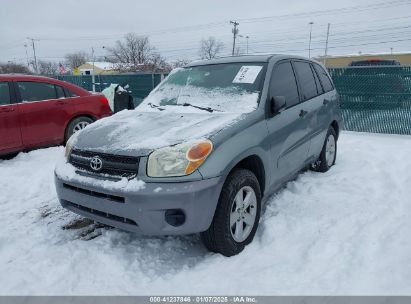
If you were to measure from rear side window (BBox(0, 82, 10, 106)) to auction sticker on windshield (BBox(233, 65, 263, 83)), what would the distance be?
4669 mm

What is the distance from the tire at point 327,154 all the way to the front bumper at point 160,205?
289cm

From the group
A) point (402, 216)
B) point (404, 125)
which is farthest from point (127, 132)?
point (404, 125)

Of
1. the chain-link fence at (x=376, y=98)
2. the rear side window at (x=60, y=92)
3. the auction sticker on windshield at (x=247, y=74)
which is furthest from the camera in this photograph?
the chain-link fence at (x=376, y=98)

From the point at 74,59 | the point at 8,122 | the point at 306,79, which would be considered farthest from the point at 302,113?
the point at 74,59

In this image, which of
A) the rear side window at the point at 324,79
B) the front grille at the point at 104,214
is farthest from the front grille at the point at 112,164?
the rear side window at the point at 324,79

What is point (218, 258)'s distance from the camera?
3.06 metres

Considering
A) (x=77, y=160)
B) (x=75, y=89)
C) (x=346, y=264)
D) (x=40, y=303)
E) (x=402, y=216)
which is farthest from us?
(x=75, y=89)

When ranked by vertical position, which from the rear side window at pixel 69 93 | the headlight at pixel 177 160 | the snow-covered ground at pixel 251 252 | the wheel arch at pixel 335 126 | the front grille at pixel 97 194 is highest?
the rear side window at pixel 69 93

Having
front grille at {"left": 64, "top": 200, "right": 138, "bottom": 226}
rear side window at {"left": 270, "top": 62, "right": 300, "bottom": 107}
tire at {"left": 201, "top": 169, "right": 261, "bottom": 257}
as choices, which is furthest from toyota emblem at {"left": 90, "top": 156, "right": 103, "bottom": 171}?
rear side window at {"left": 270, "top": 62, "right": 300, "bottom": 107}

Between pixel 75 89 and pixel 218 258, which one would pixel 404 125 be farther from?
pixel 75 89

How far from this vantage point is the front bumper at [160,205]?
270 centimetres

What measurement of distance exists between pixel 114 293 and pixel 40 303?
0.51 m

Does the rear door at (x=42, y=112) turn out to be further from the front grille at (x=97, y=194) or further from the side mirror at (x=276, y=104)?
the side mirror at (x=276, y=104)

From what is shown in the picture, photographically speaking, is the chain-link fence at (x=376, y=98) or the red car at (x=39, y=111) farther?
the chain-link fence at (x=376, y=98)
